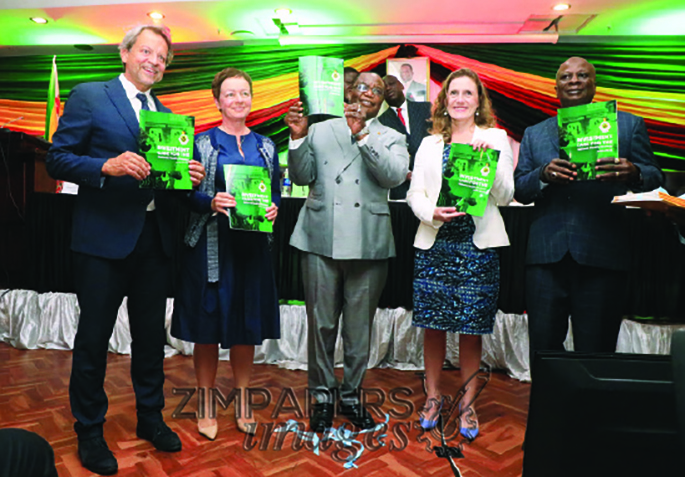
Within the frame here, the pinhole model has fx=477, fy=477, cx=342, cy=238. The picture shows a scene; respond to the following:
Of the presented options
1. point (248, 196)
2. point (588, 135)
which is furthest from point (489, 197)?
point (248, 196)

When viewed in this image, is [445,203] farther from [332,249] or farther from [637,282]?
[637,282]

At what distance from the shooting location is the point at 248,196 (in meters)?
2.03

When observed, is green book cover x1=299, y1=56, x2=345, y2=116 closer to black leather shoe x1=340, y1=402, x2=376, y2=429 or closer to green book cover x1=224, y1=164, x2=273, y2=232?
green book cover x1=224, y1=164, x2=273, y2=232

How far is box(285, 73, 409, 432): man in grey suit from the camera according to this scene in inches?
87.6

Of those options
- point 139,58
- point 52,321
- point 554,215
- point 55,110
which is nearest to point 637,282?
point 554,215

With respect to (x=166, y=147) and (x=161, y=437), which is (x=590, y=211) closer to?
(x=166, y=147)

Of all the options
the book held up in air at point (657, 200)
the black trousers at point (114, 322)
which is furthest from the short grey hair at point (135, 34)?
the book held up in air at point (657, 200)

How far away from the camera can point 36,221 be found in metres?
3.79

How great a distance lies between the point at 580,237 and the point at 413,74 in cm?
303

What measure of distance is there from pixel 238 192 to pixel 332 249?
20.1 inches

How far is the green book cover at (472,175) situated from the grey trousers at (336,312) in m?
0.54

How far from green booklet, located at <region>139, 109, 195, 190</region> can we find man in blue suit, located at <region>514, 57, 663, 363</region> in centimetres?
144

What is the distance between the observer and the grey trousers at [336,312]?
2295 mm

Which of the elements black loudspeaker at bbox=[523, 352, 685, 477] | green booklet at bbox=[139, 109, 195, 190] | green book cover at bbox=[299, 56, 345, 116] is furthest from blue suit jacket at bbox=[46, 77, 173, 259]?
black loudspeaker at bbox=[523, 352, 685, 477]
